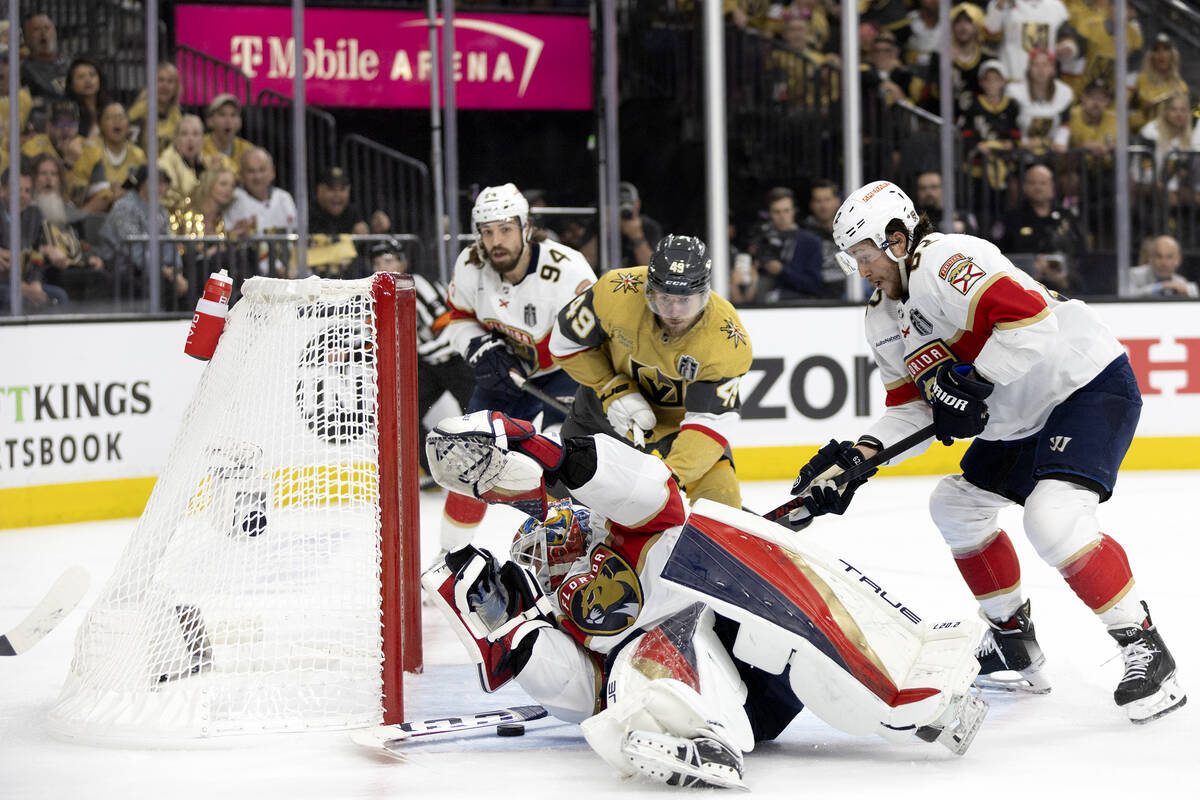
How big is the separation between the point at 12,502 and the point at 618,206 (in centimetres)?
317

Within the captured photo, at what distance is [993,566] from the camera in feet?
11.3

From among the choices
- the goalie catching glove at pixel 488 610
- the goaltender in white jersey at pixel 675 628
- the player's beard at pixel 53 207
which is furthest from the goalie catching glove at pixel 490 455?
the player's beard at pixel 53 207

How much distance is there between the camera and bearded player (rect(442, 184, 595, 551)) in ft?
15.1

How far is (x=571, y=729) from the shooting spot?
303 cm

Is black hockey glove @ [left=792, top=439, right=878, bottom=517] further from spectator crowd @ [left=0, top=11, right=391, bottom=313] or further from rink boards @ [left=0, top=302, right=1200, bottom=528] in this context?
spectator crowd @ [left=0, top=11, right=391, bottom=313]

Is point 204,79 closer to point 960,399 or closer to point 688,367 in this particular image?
point 688,367

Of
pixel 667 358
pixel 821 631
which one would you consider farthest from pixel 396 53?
pixel 821 631

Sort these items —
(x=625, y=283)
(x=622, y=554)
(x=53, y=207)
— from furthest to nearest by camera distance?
(x=53, y=207) < (x=625, y=283) < (x=622, y=554)

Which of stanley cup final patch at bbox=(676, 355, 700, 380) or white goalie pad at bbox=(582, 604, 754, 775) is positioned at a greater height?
stanley cup final patch at bbox=(676, 355, 700, 380)

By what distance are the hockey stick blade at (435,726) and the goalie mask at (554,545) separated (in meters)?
0.25

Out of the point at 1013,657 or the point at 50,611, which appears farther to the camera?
the point at 1013,657

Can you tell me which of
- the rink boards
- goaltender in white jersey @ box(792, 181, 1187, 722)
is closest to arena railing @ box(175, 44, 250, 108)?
the rink boards

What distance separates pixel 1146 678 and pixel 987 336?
730 mm

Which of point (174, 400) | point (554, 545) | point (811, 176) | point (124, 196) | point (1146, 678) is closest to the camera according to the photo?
point (1146, 678)
